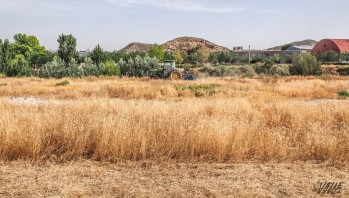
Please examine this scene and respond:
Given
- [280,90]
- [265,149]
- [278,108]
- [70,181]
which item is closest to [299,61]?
[280,90]

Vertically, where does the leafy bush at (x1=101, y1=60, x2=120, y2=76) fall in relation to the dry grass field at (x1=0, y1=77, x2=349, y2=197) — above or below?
above

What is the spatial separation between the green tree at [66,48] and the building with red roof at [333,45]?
9265 centimetres

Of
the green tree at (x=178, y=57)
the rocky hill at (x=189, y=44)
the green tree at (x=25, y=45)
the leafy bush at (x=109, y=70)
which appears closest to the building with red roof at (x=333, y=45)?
the rocky hill at (x=189, y=44)

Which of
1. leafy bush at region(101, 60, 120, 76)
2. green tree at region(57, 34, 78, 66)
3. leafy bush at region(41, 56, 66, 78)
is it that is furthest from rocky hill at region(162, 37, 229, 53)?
leafy bush at region(41, 56, 66, 78)

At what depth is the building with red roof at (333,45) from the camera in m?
114

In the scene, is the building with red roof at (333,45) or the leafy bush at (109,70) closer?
the leafy bush at (109,70)

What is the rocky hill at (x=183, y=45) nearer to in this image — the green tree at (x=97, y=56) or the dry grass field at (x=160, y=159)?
the green tree at (x=97, y=56)

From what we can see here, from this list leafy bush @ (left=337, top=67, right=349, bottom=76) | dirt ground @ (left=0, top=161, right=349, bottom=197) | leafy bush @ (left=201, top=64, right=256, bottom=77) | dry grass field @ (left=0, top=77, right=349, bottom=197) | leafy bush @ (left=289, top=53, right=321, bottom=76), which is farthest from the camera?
leafy bush @ (left=337, top=67, right=349, bottom=76)

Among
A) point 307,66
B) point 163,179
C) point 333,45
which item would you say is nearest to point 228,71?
point 307,66

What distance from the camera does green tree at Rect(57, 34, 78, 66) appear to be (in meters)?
40.4

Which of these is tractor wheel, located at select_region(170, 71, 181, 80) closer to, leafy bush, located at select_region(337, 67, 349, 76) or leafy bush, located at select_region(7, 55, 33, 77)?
leafy bush, located at select_region(7, 55, 33, 77)

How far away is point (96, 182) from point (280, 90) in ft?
56.5

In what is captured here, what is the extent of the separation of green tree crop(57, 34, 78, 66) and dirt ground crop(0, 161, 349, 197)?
36.7 meters

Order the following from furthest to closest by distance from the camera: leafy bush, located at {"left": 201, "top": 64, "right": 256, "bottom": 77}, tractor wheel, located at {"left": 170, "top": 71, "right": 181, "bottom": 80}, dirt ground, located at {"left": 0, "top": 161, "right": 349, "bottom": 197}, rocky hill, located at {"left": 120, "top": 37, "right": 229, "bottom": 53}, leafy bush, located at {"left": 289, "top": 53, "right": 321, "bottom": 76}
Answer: rocky hill, located at {"left": 120, "top": 37, "right": 229, "bottom": 53}, leafy bush, located at {"left": 201, "top": 64, "right": 256, "bottom": 77}, leafy bush, located at {"left": 289, "top": 53, "right": 321, "bottom": 76}, tractor wheel, located at {"left": 170, "top": 71, "right": 181, "bottom": 80}, dirt ground, located at {"left": 0, "top": 161, "right": 349, "bottom": 197}
